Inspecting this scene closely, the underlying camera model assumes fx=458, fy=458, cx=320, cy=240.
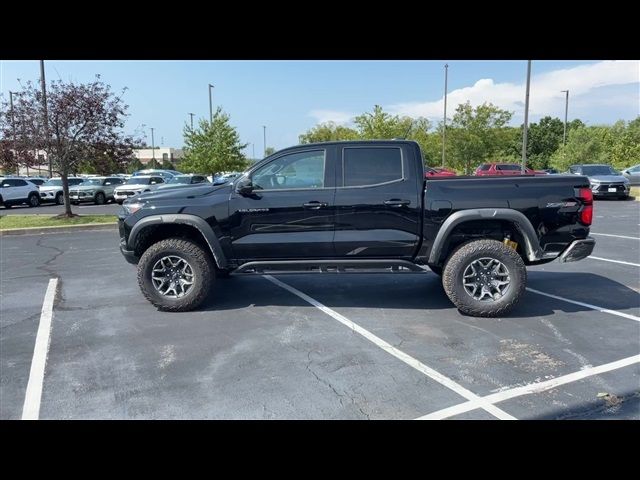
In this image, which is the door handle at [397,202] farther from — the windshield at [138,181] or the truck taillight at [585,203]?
the windshield at [138,181]

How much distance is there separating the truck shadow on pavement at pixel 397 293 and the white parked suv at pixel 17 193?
21049mm

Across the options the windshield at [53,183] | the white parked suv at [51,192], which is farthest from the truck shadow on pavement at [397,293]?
the windshield at [53,183]

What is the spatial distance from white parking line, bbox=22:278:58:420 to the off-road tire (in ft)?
3.59

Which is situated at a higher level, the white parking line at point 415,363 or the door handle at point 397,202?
the door handle at point 397,202

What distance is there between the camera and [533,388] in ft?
11.3

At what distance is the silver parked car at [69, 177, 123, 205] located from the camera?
2459cm

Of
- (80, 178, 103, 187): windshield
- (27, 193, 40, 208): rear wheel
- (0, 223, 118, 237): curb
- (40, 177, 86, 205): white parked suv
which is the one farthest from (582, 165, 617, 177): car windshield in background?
(27, 193, 40, 208): rear wheel

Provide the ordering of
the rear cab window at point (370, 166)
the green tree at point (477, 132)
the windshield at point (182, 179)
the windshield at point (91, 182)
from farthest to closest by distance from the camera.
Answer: the green tree at point (477, 132) → the windshield at point (91, 182) → the windshield at point (182, 179) → the rear cab window at point (370, 166)

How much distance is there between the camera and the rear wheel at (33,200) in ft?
77.6

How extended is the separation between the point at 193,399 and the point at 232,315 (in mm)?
1981

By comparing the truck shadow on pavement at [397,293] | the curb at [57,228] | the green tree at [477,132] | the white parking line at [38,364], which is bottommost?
the white parking line at [38,364]

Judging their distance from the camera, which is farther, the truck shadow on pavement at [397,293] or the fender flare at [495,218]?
the truck shadow on pavement at [397,293]

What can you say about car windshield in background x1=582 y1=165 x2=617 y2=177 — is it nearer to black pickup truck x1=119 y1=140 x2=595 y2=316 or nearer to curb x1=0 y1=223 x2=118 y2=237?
black pickup truck x1=119 y1=140 x2=595 y2=316
